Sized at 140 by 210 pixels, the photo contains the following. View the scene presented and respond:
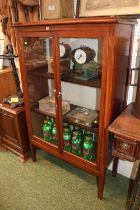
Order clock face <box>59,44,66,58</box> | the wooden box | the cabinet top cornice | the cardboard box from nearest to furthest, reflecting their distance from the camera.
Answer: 1. the cabinet top cornice
2. clock face <box>59,44,66,58</box>
3. the wooden box
4. the cardboard box

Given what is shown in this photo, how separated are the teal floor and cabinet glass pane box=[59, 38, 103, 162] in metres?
0.38

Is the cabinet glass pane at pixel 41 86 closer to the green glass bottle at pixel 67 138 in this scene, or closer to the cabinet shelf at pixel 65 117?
the cabinet shelf at pixel 65 117

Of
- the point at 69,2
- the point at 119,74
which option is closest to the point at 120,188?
the point at 119,74

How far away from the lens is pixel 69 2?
1.51 metres

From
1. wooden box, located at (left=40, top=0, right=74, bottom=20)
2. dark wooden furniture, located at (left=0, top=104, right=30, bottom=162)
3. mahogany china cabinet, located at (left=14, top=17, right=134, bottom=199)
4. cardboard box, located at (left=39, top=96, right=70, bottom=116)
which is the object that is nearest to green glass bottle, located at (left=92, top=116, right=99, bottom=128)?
mahogany china cabinet, located at (left=14, top=17, right=134, bottom=199)

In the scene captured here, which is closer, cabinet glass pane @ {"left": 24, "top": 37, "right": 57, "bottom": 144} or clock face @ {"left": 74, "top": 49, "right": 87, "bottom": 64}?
clock face @ {"left": 74, "top": 49, "right": 87, "bottom": 64}

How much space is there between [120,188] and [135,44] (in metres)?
1.34

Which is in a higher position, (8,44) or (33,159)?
(8,44)

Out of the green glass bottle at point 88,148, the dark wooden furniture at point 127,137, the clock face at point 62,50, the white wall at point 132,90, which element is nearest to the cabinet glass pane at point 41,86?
the clock face at point 62,50

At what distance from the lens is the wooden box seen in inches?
57.3

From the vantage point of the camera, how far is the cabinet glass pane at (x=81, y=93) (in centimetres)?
135

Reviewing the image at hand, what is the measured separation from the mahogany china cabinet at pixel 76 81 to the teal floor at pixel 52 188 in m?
0.15

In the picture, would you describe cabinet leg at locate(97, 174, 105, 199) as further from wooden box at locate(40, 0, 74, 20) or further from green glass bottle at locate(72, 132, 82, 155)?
wooden box at locate(40, 0, 74, 20)

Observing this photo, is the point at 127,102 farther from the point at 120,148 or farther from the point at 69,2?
the point at 69,2
